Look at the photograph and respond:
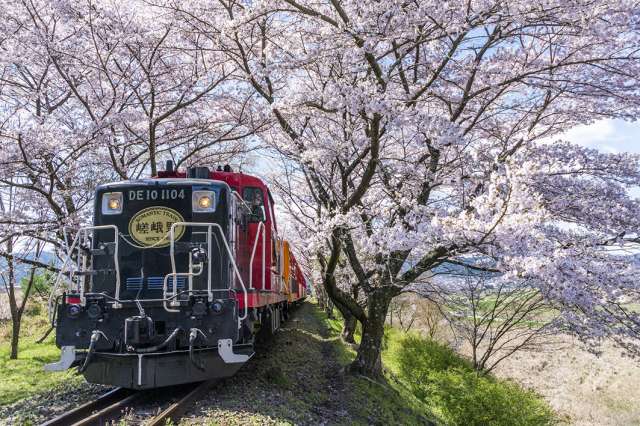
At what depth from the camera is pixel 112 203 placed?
6914 millimetres

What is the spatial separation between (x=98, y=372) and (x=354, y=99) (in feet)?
15.3

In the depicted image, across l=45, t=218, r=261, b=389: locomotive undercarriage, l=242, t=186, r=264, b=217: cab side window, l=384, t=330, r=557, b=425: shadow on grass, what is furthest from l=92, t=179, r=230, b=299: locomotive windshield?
l=384, t=330, r=557, b=425: shadow on grass

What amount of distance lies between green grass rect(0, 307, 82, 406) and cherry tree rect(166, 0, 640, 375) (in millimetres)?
5172

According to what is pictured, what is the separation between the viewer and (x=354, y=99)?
6.57m

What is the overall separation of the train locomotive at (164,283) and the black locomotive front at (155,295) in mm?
12

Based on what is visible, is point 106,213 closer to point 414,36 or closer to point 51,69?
point 414,36

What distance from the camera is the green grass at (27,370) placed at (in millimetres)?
8092

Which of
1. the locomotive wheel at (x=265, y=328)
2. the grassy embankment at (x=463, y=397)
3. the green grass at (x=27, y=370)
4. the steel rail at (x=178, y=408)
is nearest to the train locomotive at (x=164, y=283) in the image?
the steel rail at (x=178, y=408)

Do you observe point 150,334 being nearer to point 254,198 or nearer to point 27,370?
point 254,198

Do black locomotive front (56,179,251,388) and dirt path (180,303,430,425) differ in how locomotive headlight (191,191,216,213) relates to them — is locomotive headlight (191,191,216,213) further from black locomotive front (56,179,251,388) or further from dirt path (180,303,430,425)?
dirt path (180,303,430,425)

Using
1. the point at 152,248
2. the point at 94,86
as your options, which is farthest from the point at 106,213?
the point at 94,86

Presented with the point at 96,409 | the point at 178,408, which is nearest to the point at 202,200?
the point at 178,408

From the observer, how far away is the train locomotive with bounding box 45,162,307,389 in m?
5.76

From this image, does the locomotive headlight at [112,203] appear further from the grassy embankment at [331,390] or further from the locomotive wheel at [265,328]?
the locomotive wheel at [265,328]
